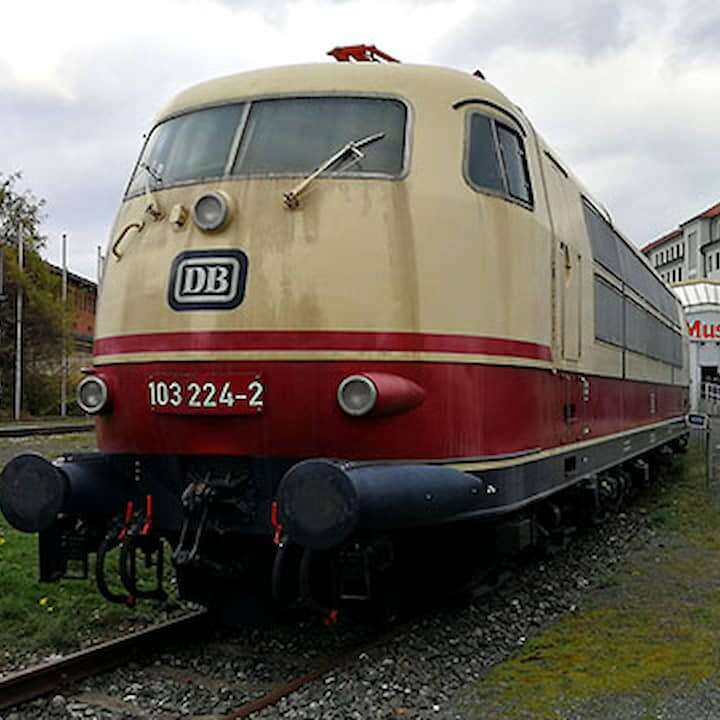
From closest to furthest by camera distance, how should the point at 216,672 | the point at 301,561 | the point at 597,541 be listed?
the point at 301,561 < the point at 216,672 < the point at 597,541

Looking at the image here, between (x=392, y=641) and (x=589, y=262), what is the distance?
13.4 feet

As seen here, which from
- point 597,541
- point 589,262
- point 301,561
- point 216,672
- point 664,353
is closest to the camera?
point 301,561

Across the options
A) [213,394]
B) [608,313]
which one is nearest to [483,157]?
[213,394]

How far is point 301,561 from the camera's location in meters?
6.09

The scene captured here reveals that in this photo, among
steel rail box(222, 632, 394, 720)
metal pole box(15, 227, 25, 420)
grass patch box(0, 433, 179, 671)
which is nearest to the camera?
steel rail box(222, 632, 394, 720)

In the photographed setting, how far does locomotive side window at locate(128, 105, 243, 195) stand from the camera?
22.2 feet

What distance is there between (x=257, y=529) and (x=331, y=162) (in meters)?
2.28

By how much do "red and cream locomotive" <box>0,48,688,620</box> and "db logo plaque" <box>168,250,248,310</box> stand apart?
12 mm

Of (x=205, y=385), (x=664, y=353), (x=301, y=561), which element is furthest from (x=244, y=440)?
(x=664, y=353)

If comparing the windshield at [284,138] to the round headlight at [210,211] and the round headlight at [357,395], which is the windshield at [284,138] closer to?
the round headlight at [210,211]

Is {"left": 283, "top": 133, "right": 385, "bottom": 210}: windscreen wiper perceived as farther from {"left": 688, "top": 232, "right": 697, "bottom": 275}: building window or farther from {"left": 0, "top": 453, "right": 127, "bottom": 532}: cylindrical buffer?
{"left": 688, "top": 232, "right": 697, "bottom": 275}: building window

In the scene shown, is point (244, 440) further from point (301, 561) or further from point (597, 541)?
point (597, 541)

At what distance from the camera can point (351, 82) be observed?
6.75 m

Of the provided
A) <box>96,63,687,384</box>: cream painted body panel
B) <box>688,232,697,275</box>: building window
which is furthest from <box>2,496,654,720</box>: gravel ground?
<box>688,232,697,275</box>: building window
